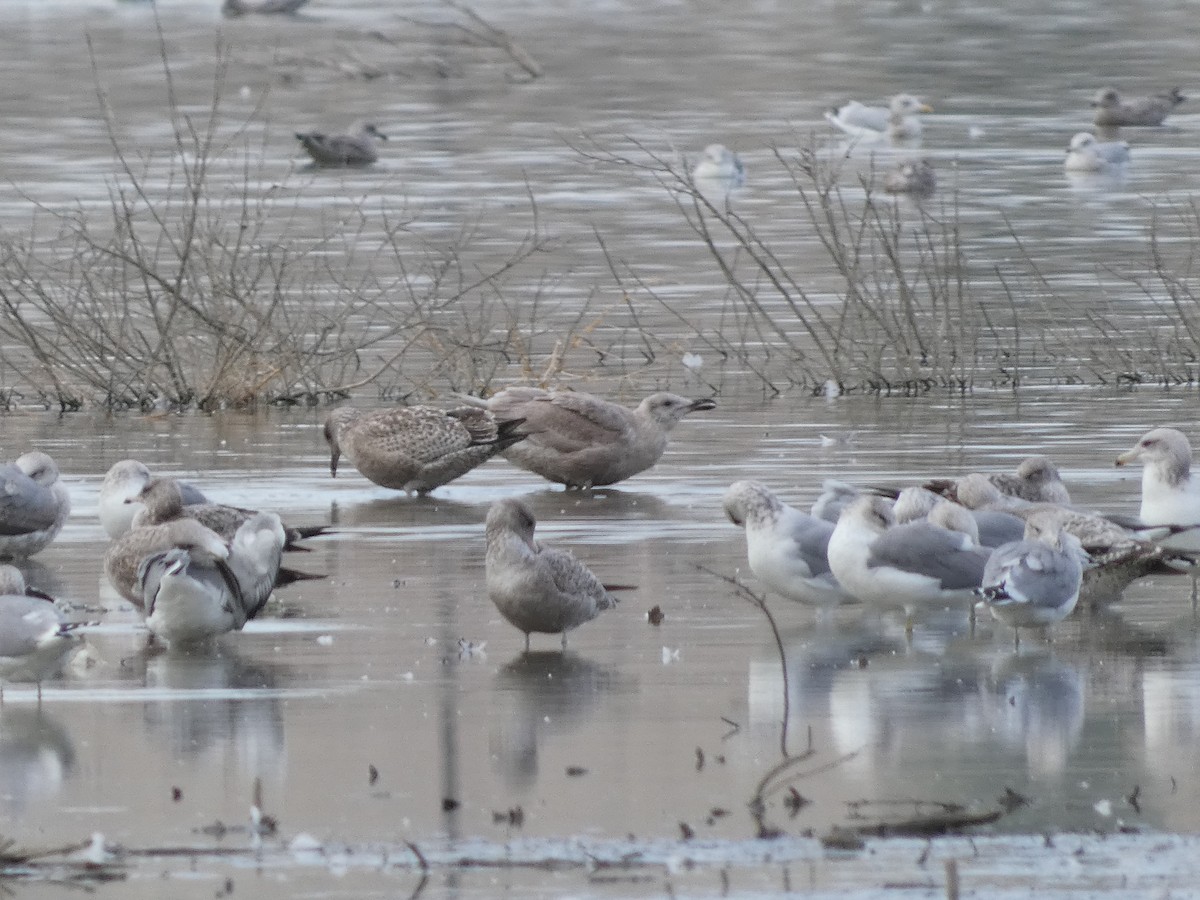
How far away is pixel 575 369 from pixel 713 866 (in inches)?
445

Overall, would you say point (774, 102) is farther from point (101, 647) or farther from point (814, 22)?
point (101, 647)

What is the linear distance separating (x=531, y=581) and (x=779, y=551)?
120 cm

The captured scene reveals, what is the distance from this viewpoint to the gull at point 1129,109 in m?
38.1

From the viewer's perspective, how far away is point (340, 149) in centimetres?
3472

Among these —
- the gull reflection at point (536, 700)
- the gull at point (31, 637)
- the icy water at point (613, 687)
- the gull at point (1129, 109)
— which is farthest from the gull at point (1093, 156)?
the gull at point (31, 637)

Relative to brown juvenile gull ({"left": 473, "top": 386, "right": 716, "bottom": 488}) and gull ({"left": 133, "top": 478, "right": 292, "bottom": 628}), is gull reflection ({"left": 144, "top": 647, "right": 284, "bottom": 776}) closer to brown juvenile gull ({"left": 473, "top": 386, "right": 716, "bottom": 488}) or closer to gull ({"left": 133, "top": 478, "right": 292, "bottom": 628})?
gull ({"left": 133, "top": 478, "right": 292, "bottom": 628})

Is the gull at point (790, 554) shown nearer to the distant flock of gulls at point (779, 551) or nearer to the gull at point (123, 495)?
the distant flock of gulls at point (779, 551)

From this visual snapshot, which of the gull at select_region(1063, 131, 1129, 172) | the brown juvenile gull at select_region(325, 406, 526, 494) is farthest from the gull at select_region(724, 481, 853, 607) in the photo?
the gull at select_region(1063, 131, 1129, 172)

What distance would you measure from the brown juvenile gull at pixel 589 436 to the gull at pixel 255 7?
192 feet

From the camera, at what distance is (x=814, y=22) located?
63.9 m

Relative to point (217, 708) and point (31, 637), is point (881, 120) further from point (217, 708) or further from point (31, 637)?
point (31, 637)

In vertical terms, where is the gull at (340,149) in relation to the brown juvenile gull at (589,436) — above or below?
above

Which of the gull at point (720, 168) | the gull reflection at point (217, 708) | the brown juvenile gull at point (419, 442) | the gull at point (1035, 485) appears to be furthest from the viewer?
the gull at point (720, 168)

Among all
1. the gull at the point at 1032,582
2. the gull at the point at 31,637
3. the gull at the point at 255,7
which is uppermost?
the gull at the point at 255,7
